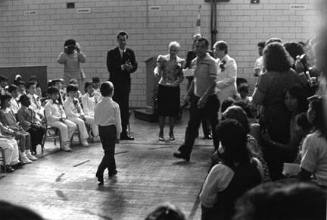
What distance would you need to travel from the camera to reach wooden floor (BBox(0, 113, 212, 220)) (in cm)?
558

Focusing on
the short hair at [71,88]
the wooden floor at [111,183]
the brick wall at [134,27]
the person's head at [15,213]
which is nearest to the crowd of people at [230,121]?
the short hair at [71,88]

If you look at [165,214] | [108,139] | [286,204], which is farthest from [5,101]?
[286,204]

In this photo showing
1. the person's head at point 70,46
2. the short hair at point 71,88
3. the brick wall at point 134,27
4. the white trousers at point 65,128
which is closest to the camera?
the white trousers at point 65,128

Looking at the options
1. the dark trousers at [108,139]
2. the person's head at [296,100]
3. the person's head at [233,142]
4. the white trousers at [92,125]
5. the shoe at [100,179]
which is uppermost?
the person's head at [296,100]

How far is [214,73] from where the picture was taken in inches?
288

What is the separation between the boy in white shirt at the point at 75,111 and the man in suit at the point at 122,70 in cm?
76

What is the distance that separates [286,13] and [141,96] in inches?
174

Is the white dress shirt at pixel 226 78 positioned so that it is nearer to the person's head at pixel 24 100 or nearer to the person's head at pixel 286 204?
the person's head at pixel 24 100

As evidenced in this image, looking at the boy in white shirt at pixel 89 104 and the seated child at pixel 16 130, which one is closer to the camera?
the seated child at pixel 16 130

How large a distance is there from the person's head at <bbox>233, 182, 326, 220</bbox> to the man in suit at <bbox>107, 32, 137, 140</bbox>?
8.17m

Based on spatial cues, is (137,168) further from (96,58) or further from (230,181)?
(96,58)

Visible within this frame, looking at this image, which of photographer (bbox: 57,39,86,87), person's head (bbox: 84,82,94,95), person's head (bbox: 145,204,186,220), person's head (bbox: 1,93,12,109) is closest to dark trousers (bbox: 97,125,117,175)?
person's head (bbox: 1,93,12,109)

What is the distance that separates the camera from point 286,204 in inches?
39.1

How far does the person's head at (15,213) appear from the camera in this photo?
1.04 meters
